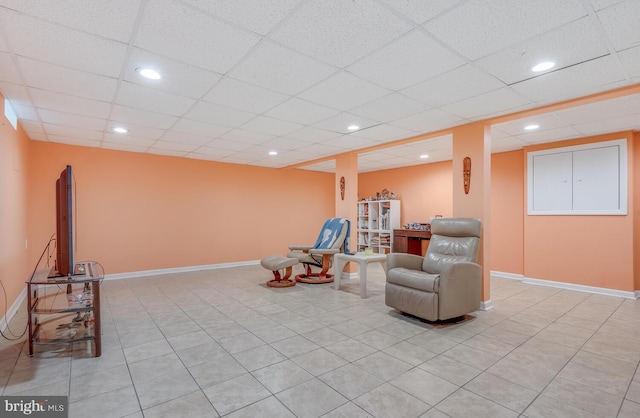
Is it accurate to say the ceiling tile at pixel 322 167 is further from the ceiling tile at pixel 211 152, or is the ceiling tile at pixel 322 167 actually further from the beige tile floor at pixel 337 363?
the beige tile floor at pixel 337 363

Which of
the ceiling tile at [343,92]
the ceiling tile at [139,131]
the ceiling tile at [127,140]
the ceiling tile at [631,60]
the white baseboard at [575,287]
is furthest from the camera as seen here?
the ceiling tile at [127,140]

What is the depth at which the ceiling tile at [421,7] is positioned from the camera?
1.74m

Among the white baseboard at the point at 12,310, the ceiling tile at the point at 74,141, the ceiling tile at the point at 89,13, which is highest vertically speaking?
the ceiling tile at the point at 89,13

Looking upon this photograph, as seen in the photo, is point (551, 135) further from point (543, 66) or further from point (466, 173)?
point (543, 66)

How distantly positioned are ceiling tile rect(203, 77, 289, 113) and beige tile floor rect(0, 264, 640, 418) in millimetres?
2389

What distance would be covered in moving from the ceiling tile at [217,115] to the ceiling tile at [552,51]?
2.56 metres

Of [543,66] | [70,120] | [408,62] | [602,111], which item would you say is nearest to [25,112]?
[70,120]

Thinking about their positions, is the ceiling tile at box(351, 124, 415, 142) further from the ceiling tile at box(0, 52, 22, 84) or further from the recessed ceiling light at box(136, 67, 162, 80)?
the ceiling tile at box(0, 52, 22, 84)

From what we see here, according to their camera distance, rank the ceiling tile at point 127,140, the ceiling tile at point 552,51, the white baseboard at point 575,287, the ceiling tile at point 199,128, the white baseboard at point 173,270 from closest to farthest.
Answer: the ceiling tile at point 552,51 < the ceiling tile at point 199,128 < the white baseboard at point 575,287 < the ceiling tile at point 127,140 < the white baseboard at point 173,270

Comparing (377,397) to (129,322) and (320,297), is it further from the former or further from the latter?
(129,322)

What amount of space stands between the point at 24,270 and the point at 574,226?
8.46 metres

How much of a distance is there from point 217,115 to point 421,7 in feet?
8.74

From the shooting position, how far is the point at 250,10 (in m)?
1.81

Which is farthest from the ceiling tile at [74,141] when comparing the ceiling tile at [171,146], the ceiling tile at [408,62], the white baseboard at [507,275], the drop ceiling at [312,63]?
the white baseboard at [507,275]
